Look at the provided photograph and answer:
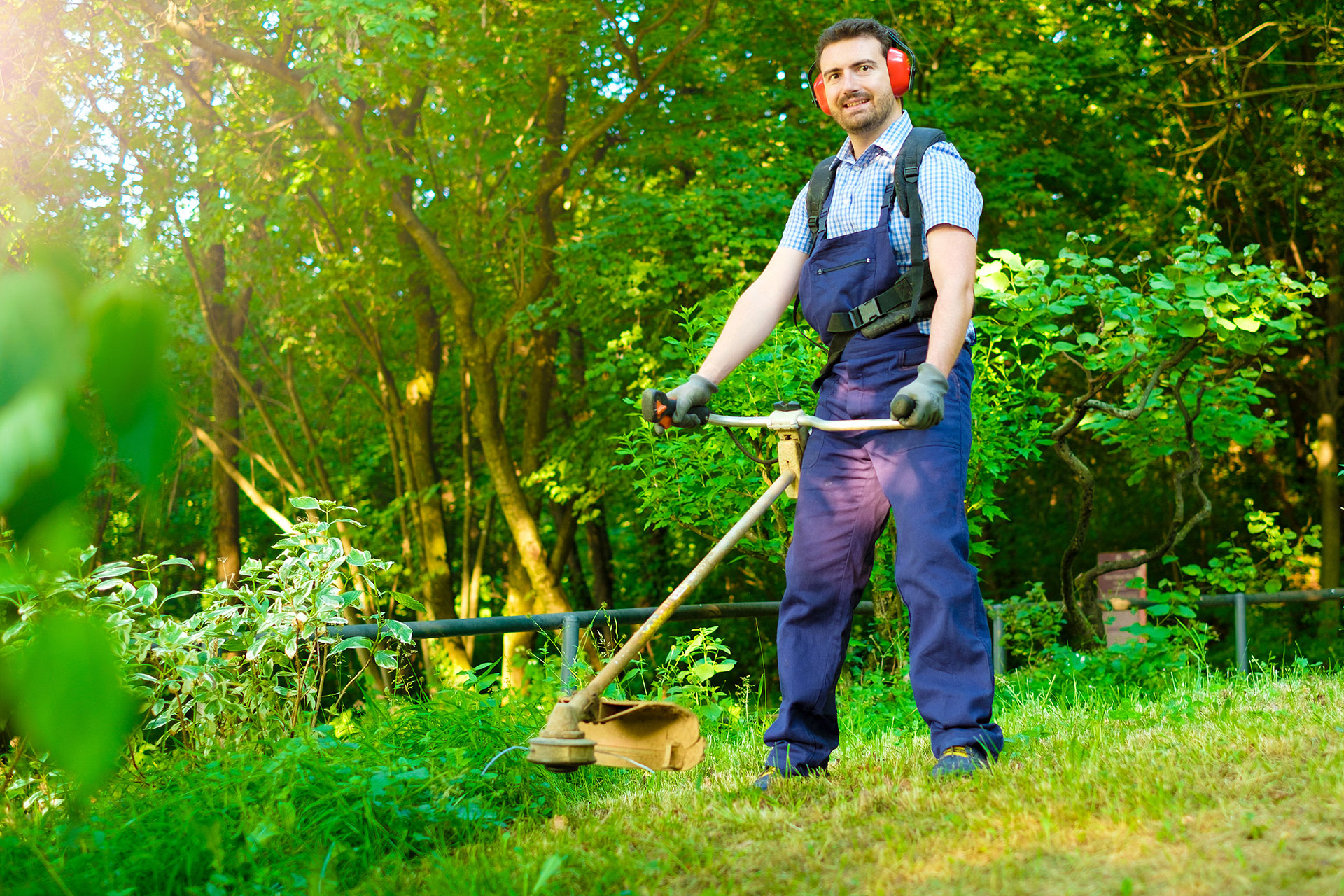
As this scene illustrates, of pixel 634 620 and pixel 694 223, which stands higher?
pixel 694 223

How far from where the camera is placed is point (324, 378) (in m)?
16.9

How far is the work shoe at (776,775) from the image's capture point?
3.07 meters

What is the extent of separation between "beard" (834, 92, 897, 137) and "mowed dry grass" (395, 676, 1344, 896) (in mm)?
1779

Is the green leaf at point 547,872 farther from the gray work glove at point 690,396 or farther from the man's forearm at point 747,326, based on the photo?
the man's forearm at point 747,326

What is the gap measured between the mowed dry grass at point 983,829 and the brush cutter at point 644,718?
0.16 metres

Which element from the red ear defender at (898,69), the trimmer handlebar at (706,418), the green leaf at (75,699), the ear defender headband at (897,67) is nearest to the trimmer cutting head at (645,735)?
the trimmer handlebar at (706,418)

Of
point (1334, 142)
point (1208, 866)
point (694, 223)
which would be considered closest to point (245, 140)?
point (694, 223)

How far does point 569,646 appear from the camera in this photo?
432cm

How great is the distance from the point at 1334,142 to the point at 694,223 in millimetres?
6145

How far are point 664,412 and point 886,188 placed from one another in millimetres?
880

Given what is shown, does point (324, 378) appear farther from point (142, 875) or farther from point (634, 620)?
point (142, 875)

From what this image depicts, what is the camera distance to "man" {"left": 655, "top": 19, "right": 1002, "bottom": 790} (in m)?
3.02

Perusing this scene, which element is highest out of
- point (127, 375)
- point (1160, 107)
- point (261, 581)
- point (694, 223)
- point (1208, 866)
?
point (1160, 107)

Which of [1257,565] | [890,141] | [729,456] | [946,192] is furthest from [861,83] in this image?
[1257,565]
